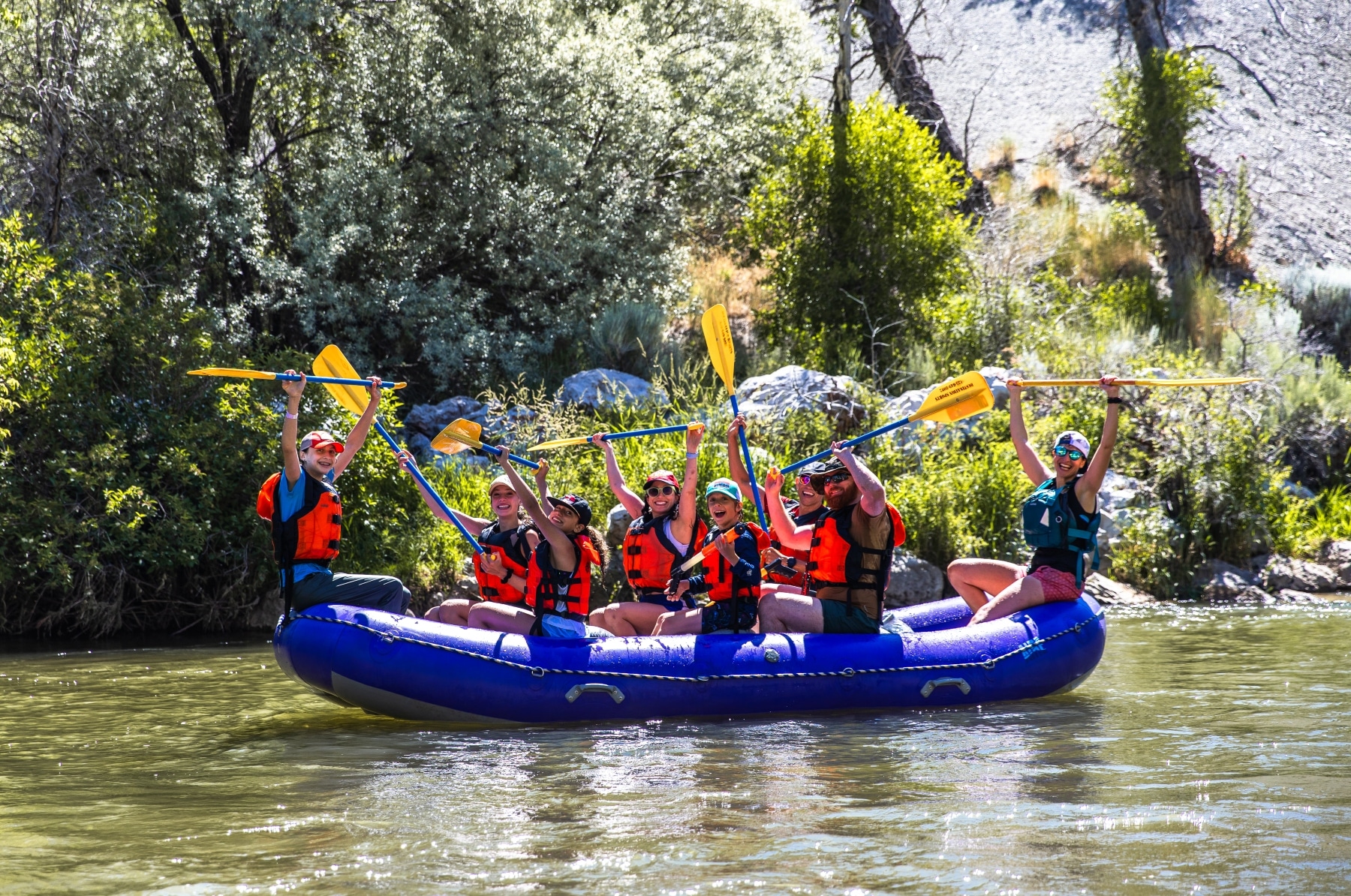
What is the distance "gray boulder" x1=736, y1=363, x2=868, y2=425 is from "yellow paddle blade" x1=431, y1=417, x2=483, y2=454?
12.4 feet

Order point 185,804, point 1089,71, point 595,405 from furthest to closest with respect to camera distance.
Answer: point 1089,71 < point 595,405 < point 185,804

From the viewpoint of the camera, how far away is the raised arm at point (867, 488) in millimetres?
5434

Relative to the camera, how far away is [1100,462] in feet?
18.9

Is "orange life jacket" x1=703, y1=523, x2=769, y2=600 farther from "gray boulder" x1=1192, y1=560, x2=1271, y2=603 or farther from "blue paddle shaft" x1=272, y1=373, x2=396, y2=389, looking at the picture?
"gray boulder" x1=1192, y1=560, x2=1271, y2=603

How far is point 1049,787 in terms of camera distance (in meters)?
4.34

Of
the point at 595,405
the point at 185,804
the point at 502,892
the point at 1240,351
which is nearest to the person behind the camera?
the point at 502,892

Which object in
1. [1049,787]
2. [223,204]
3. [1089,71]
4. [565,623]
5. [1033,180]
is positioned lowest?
[1049,787]

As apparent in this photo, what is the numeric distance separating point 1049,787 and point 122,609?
6.46 metres

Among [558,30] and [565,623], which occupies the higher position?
[558,30]

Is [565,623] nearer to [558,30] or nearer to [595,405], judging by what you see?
[595,405]

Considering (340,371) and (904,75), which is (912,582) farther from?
(904,75)

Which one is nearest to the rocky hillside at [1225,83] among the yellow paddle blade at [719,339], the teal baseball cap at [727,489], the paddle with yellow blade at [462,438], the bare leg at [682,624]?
the yellow paddle blade at [719,339]

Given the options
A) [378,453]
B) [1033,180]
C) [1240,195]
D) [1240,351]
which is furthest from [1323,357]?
[378,453]

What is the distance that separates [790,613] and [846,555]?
0.39 metres
